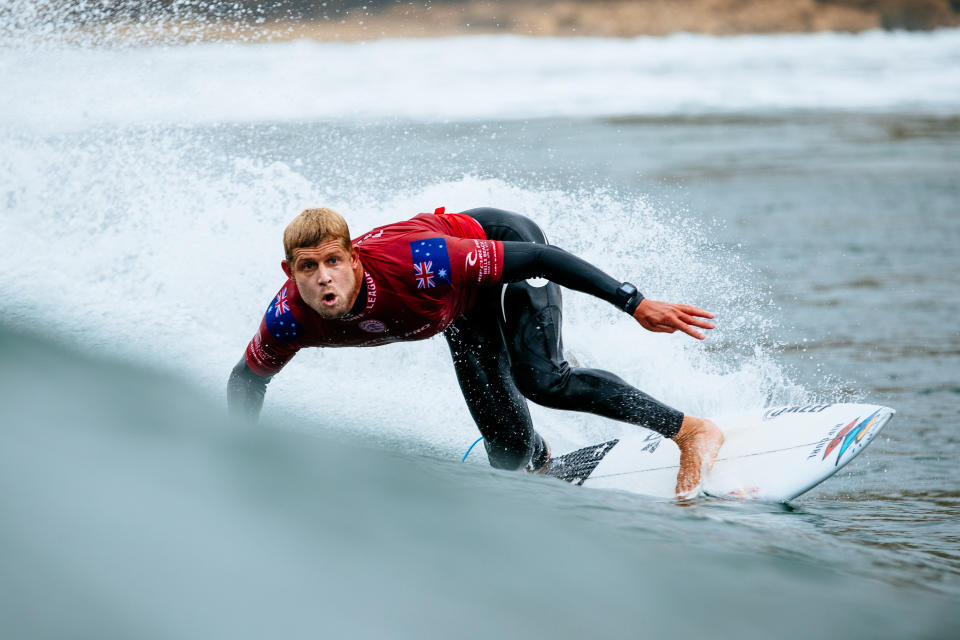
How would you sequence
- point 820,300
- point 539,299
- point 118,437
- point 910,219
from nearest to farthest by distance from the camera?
point 118,437 < point 539,299 < point 820,300 < point 910,219

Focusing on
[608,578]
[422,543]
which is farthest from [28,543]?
[608,578]

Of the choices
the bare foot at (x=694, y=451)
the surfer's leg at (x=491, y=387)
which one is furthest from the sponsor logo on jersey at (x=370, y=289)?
the bare foot at (x=694, y=451)

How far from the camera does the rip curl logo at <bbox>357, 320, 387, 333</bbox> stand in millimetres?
3908

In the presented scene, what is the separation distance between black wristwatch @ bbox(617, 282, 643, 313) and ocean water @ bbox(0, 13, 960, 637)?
2.53 feet

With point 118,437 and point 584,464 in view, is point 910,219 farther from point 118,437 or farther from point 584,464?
point 118,437

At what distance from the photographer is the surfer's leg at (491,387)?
4539 mm

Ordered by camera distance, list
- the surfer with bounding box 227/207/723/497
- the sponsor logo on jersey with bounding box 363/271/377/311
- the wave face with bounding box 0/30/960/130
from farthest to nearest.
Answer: the wave face with bounding box 0/30/960/130 → the sponsor logo on jersey with bounding box 363/271/377/311 → the surfer with bounding box 227/207/723/497

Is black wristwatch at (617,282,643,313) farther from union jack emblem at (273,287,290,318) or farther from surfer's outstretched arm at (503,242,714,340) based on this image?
union jack emblem at (273,287,290,318)

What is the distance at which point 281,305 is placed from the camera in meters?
3.85

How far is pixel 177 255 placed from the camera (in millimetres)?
6496

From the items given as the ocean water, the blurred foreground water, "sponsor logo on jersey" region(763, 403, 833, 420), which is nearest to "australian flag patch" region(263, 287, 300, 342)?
the ocean water

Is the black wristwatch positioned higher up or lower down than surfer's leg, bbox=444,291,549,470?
higher up

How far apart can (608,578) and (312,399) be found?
3096mm

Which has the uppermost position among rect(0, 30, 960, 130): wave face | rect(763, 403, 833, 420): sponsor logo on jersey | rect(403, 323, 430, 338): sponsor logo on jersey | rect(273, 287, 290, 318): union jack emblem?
rect(0, 30, 960, 130): wave face
